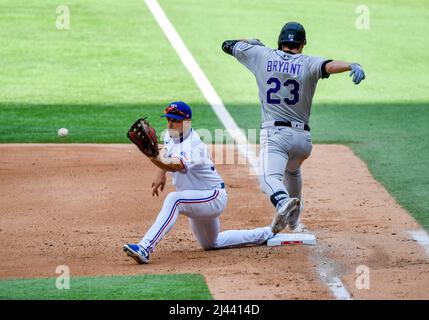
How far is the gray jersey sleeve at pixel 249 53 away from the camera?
865 cm

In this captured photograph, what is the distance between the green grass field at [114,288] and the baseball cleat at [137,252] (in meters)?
0.36

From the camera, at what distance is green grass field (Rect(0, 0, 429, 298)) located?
13.5m

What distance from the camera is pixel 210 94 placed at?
16469mm

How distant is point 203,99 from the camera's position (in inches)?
635

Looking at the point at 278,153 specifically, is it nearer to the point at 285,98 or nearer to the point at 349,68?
the point at 285,98

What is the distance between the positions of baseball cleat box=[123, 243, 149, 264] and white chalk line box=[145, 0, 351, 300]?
1.42 m

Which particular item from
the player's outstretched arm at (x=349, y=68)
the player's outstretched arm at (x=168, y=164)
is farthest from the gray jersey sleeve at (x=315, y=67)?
the player's outstretched arm at (x=168, y=164)

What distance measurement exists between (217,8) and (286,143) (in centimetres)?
1447

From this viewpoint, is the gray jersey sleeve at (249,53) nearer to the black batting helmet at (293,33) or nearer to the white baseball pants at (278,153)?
the black batting helmet at (293,33)

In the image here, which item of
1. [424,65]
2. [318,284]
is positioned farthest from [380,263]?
[424,65]

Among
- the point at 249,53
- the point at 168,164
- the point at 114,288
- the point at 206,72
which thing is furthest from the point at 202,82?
the point at 114,288

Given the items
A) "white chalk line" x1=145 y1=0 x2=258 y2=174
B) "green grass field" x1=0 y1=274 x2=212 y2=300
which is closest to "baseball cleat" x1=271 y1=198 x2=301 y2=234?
"green grass field" x1=0 y1=274 x2=212 y2=300

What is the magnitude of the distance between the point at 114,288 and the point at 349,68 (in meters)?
2.61

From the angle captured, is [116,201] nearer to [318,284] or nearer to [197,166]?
[197,166]
